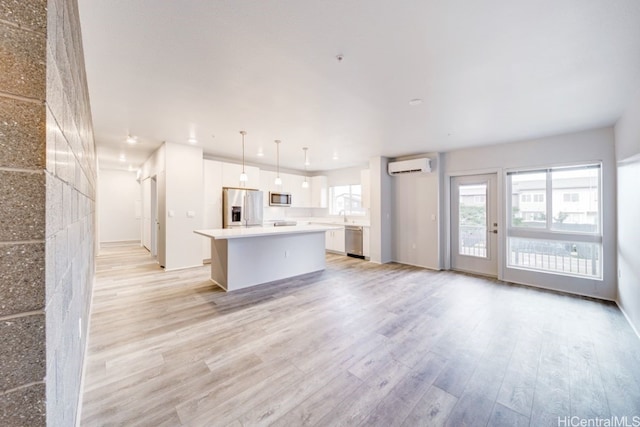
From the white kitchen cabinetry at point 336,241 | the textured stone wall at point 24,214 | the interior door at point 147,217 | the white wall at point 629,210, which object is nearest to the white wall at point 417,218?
the white kitchen cabinetry at point 336,241

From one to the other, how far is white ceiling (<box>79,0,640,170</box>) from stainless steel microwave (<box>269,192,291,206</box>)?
321 centimetres

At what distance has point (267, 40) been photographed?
1918 millimetres

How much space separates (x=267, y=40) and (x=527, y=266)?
5.39 metres

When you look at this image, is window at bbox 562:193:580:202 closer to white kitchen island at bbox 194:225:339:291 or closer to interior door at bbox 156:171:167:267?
white kitchen island at bbox 194:225:339:291

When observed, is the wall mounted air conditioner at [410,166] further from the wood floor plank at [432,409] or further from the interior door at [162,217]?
the interior door at [162,217]

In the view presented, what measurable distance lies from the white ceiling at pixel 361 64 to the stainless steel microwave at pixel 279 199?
3206mm

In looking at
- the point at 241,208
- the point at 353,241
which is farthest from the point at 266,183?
the point at 353,241

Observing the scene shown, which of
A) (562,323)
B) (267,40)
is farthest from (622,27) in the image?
(562,323)

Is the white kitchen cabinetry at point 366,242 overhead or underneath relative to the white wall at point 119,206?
underneath

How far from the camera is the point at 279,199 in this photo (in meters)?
7.24

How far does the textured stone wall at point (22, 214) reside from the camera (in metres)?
0.61

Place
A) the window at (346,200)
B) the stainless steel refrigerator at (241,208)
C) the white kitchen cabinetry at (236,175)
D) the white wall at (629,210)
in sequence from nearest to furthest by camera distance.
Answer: the white wall at (629,210), the stainless steel refrigerator at (241,208), the white kitchen cabinetry at (236,175), the window at (346,200)

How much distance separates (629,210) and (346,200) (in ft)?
18.3

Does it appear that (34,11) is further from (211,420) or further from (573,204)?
(573,204)
